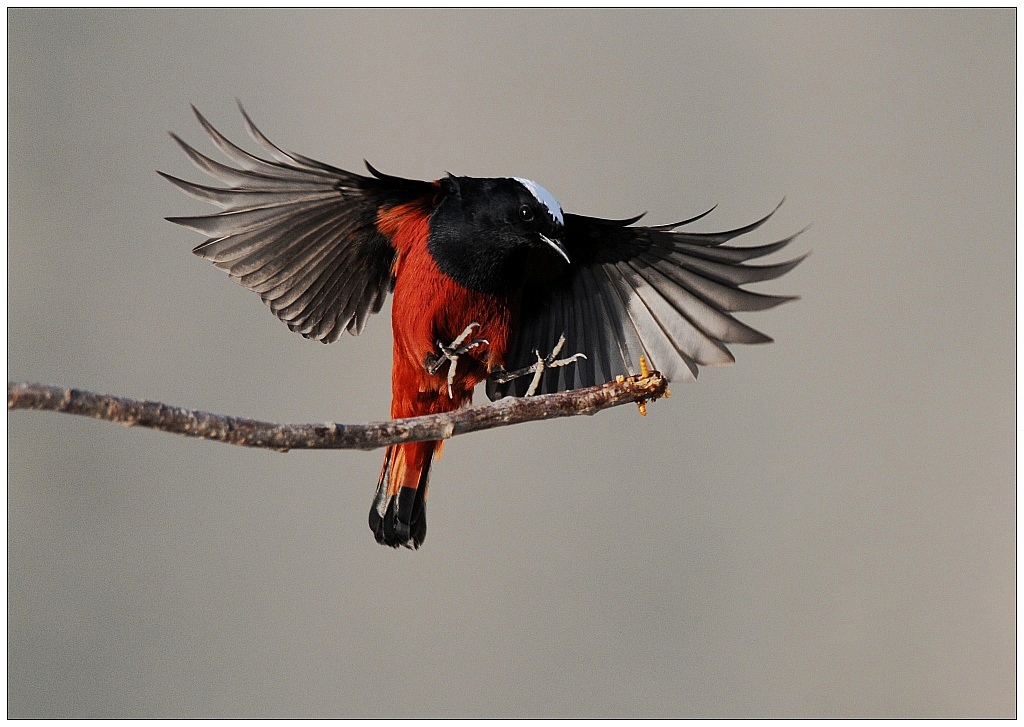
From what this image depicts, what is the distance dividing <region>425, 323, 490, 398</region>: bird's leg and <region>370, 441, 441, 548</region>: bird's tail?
14 cm

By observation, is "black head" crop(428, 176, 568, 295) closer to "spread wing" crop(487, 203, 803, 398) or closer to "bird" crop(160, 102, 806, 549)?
"bird" crop(160, 102, 806, 549)

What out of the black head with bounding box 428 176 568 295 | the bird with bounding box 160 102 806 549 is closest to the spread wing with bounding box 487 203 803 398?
the bird with bounding box 160 102 806 549

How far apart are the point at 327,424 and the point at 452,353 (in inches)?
9.9

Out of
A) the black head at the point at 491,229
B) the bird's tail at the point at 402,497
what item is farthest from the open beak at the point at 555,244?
the bird's tail at the point at 402,497

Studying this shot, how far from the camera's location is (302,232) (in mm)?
1244

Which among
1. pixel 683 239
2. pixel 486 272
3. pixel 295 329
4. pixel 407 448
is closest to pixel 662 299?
pixel 683 239

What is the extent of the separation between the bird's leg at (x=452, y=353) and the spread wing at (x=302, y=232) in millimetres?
191

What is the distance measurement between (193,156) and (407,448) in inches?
17.8

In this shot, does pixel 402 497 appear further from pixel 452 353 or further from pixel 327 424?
pixel 327 424

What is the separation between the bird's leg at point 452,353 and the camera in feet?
3.75

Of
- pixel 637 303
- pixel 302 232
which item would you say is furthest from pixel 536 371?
pixel 302 232

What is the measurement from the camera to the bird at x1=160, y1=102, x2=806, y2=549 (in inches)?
45.9

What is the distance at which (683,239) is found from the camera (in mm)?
1258

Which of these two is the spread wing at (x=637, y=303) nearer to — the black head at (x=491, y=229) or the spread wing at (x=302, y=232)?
the black head at (x=491, y=229)
